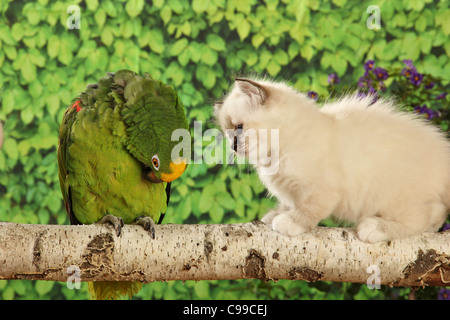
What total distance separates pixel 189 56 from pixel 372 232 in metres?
1.26

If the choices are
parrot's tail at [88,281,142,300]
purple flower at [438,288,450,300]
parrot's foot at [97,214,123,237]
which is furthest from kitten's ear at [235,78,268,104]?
purple flower at [438,288,450,300]

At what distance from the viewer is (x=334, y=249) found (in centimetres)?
89

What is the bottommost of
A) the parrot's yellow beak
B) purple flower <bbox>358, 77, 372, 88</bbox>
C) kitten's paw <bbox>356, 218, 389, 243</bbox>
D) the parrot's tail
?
the parrot's tail

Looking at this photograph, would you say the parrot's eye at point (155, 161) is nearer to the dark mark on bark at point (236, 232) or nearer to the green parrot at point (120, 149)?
the green parrot at point (120, 149)

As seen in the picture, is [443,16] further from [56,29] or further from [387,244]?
[56,29]

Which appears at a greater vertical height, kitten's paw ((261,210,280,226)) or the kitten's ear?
the kitten's ear

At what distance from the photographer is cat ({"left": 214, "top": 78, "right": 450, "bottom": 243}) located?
0.90 m

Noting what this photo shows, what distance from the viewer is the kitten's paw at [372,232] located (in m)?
0.89

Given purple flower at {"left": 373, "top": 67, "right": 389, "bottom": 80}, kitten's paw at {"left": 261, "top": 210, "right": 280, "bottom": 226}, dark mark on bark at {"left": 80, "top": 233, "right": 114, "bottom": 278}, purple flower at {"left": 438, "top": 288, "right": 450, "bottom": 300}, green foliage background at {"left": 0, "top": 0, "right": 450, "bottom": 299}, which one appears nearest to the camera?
dark mark on bark at {"left": 80, "top": 233, "right": 114, "bottom": 278}

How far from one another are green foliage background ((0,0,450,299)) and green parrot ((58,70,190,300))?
0.81 m

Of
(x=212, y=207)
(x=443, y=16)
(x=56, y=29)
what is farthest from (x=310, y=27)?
(x=56, y=29)

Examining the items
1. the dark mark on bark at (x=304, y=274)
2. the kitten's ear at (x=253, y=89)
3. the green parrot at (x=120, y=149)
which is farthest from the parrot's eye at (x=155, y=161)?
the dark mark on bark at (x=304, y=274)

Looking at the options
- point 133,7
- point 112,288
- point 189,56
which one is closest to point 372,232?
point 112,288

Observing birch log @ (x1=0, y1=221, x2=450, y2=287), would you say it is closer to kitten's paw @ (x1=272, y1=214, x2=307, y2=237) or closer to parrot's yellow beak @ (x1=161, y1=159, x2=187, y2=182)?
kitten's paw @ (x1=272, y1=214, x2=307, y2=237)
